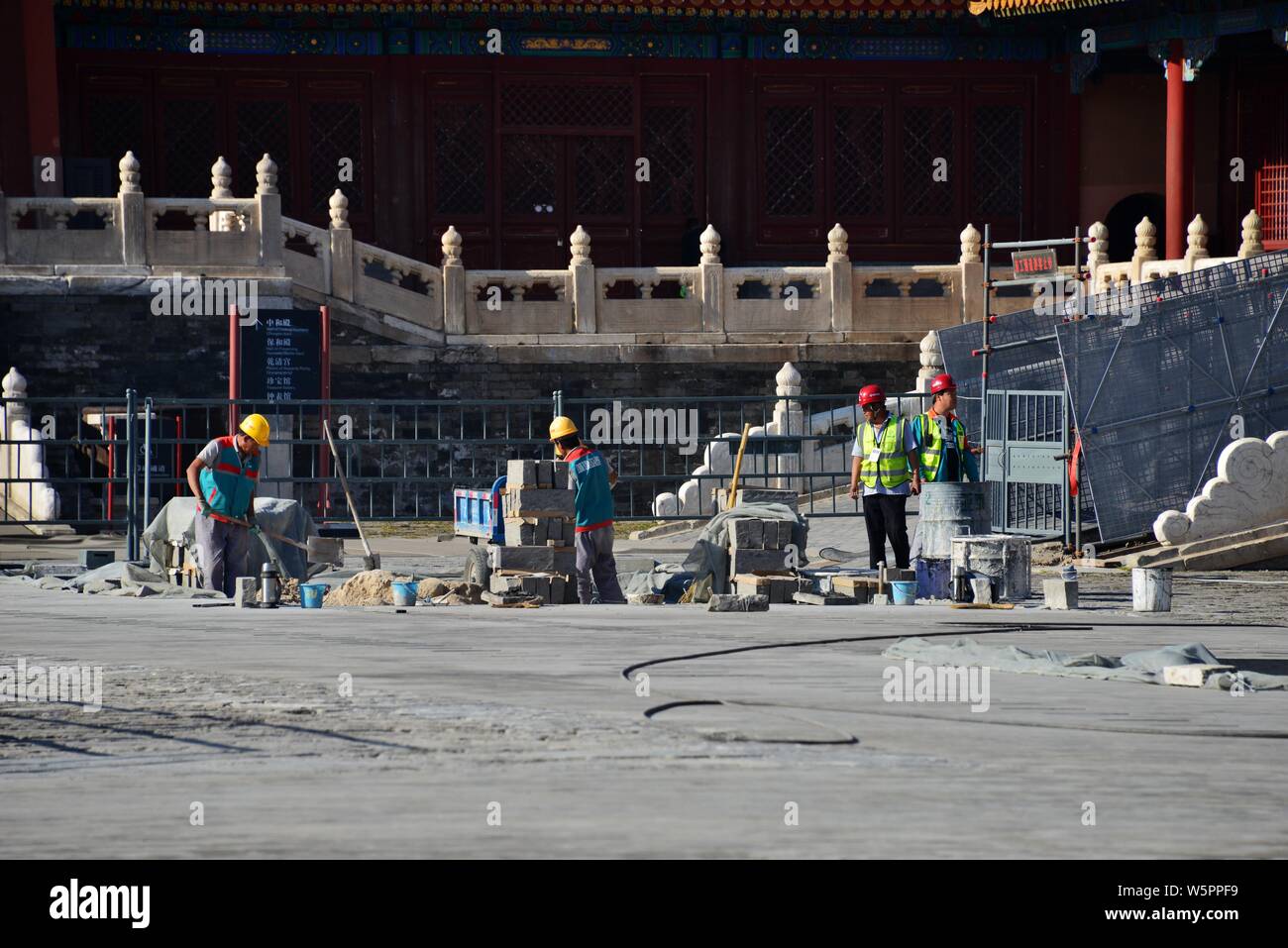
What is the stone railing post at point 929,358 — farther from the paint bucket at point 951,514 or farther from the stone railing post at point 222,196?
the stone railing post at point 222,196

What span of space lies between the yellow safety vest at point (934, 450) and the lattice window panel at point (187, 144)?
1470 cm

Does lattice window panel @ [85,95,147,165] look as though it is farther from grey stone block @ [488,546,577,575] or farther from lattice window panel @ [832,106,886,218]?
grey stone block @ [488,546,577,575]

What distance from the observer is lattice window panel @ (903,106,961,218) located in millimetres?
27625

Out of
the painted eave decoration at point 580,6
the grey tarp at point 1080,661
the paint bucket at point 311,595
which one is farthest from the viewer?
the painted eave decoration at point 580,6

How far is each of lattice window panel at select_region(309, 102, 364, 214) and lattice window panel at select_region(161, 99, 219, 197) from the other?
50.5 inches

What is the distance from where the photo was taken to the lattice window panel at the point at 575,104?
27203mm

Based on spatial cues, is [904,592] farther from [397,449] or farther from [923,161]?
[923,161]

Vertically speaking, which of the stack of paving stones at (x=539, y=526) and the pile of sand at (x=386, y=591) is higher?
the stack of paving stones at (x=539, y=526)

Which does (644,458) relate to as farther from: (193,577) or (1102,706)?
(1102,706)

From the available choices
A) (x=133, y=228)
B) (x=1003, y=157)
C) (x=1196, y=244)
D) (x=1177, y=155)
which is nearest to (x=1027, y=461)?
(x=1196, y=244)

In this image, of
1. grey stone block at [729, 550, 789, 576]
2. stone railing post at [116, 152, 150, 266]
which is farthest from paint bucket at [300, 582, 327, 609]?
stone railing post at [116, 152, 150, 266]

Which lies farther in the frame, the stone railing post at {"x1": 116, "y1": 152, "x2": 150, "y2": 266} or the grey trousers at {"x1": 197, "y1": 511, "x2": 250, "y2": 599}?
the stone railing post at {"x1": 116, "y1": 152, "x2": 150, "y2": 266}

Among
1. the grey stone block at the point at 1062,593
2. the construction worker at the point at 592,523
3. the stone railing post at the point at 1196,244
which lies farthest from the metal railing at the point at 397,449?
the grey stone block at the point at 1062,593

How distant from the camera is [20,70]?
24.7m
